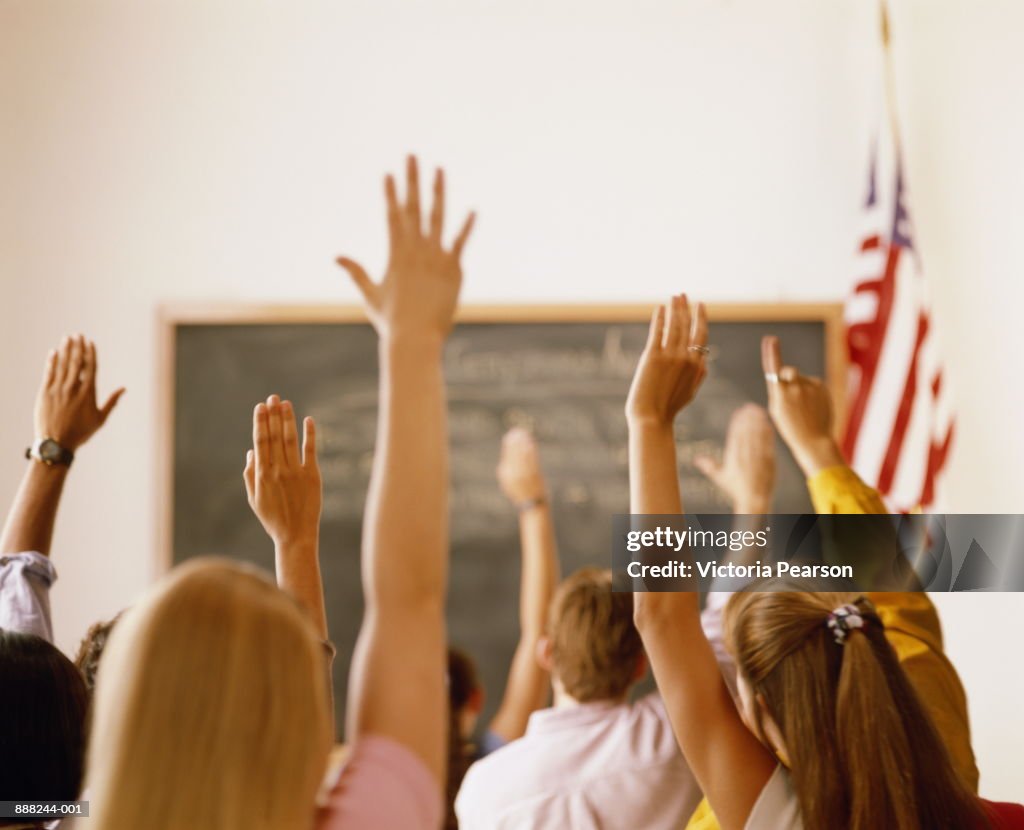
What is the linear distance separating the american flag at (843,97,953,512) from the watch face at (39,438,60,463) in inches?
89.7

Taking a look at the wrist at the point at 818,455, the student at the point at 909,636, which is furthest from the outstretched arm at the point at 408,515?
the wrist at the point at 818,455

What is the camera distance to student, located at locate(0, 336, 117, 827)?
1.04 meters

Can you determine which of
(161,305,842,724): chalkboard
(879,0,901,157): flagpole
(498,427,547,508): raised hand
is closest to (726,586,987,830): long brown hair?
(498,427,547,508): raised hand

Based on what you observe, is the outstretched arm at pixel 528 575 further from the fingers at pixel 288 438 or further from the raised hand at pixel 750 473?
the fingers at pixel 288 438

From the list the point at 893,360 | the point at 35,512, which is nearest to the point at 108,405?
the point at 35,512

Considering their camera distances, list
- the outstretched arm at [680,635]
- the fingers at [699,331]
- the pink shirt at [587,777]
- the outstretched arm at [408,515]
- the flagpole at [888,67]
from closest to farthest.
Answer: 1. the outstretched arm at [408,515]
2. the outstretched arm at [680,635]
3. the fingers at [699,331]
4. the pink shirt at [587,777]
5. the flagpole at [888,67]

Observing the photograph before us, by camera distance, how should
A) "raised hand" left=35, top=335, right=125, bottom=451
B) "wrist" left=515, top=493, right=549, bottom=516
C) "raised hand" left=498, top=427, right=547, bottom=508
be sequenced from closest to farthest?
"raised hand" left=35, top=335, right=125, bottom=451, "wrist" left=515, top=493, right=549, bottom=516, "raised hand" left=498, top=427, right=547, bottom=508

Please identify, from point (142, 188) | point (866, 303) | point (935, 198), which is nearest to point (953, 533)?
point (866, 303)

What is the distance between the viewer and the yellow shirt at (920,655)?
4.28 feet

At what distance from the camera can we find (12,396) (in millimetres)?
3094

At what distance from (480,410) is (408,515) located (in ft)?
7.54

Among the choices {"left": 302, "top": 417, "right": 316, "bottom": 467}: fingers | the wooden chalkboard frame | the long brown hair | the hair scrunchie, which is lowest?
the long brown hair

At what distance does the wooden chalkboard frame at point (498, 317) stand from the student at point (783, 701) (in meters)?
1.90

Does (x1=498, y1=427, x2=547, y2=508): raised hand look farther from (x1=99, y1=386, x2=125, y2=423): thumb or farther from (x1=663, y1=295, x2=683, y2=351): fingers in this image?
(x1=663, y1=295, x2=683, y2=351): fingers
